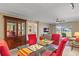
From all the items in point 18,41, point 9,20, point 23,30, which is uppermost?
point 9,20

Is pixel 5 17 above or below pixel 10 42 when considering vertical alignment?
above

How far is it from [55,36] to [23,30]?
2.36 m

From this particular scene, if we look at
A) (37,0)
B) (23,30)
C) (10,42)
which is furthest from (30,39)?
(37,0)

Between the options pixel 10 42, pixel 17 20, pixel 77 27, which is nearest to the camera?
pixel 10 42

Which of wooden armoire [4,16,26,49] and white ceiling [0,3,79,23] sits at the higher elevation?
white ceiling [0,3,79,23]

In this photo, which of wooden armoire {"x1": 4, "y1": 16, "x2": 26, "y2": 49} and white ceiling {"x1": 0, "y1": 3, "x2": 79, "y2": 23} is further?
wooden armoire {"x1": 4, "y1": 16, "x2": 26, "y2": 49}

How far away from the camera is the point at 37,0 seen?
0.85 meters

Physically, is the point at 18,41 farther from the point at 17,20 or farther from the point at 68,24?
the point at 68,24

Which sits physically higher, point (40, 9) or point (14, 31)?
point (40, 9)

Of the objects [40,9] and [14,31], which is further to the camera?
[14,31]

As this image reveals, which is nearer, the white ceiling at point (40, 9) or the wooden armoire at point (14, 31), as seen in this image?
the white ceiling at point (40, 9)

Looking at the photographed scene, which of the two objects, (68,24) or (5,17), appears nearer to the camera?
(5,17)

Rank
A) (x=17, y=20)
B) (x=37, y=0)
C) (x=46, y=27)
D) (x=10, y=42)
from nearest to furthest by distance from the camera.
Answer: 1. (x=37, y=0)
2. (x=10, y=42)
3. (x=17, y=20)
4. (x=46, y=27)

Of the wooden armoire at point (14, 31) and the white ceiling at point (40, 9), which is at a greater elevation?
the white ceiling at point (40, 9)
